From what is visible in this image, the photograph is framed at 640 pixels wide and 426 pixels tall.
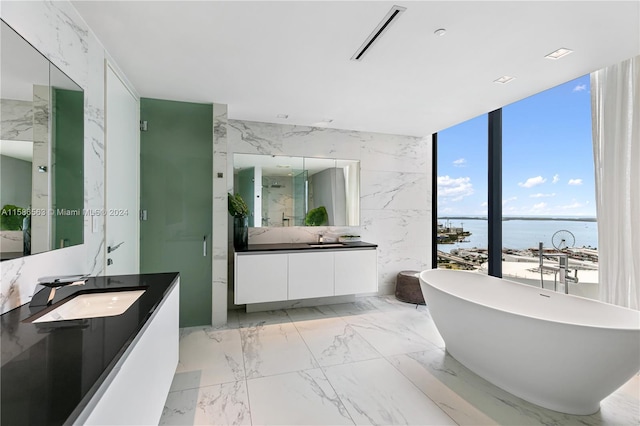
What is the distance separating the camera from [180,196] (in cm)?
330

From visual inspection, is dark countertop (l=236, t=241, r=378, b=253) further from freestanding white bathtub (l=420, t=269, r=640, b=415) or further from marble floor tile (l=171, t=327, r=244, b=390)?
freestanding white bathtub (l=420, t=269, r=640, b=415)

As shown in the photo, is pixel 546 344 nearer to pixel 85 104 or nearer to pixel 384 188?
pixel 384 188

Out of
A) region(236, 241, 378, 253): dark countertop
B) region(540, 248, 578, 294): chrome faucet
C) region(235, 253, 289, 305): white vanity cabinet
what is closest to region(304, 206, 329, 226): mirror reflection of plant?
region(236, 241, 378, 253): dark countertop

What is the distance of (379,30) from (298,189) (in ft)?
8.21

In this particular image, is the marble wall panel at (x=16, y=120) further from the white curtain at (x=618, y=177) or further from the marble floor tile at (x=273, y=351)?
the white curtain at (x=618, y=177)

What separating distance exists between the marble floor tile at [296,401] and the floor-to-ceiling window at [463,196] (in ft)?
9.47

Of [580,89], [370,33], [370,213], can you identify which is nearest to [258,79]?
[370,33]

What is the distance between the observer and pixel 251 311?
3785mm

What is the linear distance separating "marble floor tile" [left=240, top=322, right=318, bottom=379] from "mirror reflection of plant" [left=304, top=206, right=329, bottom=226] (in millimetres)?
1456

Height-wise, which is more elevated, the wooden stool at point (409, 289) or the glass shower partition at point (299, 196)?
the glass shower partition at point (299, 196)

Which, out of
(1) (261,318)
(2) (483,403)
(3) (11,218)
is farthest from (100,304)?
(2) (483,403)

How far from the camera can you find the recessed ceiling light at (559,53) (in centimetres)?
213

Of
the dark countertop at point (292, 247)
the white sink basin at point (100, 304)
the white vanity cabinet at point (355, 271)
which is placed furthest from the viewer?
the white vanity cabinet at point (355, 271)

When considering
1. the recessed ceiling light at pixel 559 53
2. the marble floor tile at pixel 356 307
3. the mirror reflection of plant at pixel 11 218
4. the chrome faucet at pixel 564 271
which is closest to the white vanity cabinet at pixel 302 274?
the marble floor tile at pixel 356 307
